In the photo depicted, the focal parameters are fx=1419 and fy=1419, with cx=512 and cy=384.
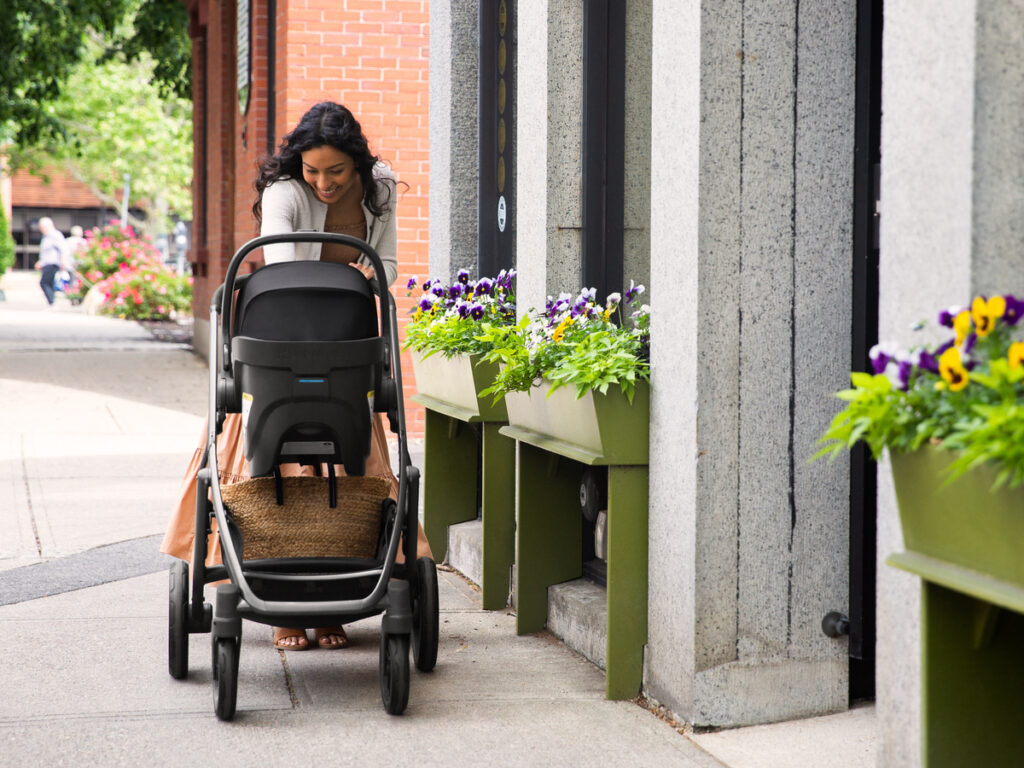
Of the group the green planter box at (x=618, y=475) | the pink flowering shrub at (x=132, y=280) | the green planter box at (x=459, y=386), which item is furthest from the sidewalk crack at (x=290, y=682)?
the pink flowering shrub at (x=132, y=280)

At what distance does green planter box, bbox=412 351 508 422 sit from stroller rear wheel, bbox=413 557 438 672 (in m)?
1.05

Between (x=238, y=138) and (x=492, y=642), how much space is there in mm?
9758

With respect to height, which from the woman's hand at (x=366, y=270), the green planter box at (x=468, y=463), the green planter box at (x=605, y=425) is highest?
the woman's hand at (x=366, y=270)

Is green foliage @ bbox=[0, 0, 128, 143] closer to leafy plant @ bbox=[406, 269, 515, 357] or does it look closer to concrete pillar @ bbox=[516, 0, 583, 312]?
leafy plant @ bbox=[406, 269, 515, 357]

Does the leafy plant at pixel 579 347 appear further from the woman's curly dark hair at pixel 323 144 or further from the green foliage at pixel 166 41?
the green foliage at pixel 166 41

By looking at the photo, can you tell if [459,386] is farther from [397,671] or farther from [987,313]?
[987,313]

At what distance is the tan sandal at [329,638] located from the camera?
5020 millimetres

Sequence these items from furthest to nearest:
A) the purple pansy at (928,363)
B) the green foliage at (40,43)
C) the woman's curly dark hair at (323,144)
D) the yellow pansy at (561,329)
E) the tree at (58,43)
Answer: the tree at (58,43)
the green foliage at (40,43)
the woman's curly dark hair at (323,144)
the yellow pansy at (561,329)
the purple pansy at (928,363)

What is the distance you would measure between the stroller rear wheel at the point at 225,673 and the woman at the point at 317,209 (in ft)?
2.75

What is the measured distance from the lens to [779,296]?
4004 millimetres

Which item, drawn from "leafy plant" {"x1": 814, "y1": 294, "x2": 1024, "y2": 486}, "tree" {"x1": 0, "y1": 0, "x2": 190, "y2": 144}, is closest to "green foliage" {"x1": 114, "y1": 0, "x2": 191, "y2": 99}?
"tree" {"x1": 0, "y1": 0, "x2": 190, "y2": 144}

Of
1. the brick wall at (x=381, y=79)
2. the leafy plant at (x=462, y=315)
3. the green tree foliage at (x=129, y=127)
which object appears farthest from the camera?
the green tree foliage at (x=129, y=127)

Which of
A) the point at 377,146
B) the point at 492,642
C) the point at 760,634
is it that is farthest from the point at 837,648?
the point at 377,146

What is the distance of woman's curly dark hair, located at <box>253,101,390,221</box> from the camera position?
4.84 m
